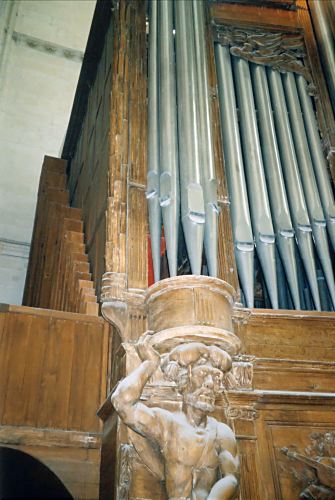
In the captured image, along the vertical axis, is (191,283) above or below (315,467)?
above

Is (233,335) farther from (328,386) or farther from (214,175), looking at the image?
(214,175)

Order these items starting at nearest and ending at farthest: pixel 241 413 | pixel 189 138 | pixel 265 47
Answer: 1. pixel 241 413
2. pixel 189 138
3. pixel 265 47

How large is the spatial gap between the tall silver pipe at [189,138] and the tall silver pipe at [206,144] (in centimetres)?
5

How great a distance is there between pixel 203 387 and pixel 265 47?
13.8 ft

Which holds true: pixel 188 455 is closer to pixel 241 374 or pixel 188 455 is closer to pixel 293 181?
pixel 241 374

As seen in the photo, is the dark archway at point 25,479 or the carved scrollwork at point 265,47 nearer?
the dark archway at point 25,479

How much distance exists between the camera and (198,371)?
11.4ft

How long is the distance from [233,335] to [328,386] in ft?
2.82

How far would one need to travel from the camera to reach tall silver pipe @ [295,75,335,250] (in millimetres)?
4875

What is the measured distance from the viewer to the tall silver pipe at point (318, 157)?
4.88 metres

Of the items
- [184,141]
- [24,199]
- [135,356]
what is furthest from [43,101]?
[135,356]

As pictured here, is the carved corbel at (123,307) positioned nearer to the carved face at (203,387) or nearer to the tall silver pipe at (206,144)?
the carved face at (203,387)

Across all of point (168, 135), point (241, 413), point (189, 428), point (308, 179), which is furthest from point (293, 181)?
point (189, 428)

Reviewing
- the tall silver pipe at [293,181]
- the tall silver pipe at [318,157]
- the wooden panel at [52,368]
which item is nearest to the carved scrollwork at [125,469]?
the wooden panel at [52,368]
